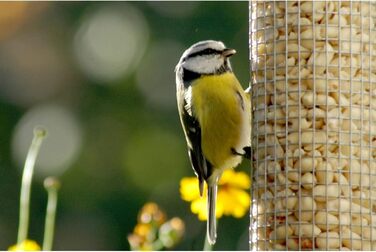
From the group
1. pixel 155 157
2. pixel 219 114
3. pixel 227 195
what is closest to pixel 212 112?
pixel 219 114

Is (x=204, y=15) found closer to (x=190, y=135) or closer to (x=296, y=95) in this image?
(x=190, y=135)

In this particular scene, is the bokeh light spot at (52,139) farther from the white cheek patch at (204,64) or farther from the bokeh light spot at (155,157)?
the white cheek patch at (204,64)

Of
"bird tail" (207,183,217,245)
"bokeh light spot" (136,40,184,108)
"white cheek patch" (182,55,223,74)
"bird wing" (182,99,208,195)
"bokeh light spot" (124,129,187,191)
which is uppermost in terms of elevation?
"bokeh light spot" (136,40,184,108)

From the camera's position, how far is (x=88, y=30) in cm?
961

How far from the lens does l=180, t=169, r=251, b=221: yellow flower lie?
16.4ft

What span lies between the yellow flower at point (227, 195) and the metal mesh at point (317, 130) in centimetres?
53

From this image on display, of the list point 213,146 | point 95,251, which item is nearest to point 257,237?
point 213,146

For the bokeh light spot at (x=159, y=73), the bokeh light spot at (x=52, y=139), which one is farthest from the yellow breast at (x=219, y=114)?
the bokeh light spot at (x=159, y=73)

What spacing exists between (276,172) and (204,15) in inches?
194

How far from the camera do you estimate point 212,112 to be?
518 centimetres

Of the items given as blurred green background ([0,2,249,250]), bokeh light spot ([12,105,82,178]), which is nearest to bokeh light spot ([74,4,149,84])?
blurred green background ([0,2,249,250])

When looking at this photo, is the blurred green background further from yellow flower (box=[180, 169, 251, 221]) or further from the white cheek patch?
the white cheek patch

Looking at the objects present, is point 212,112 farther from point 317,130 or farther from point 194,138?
point 317,130

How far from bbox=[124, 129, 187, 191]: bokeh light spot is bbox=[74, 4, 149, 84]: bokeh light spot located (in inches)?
21.0
